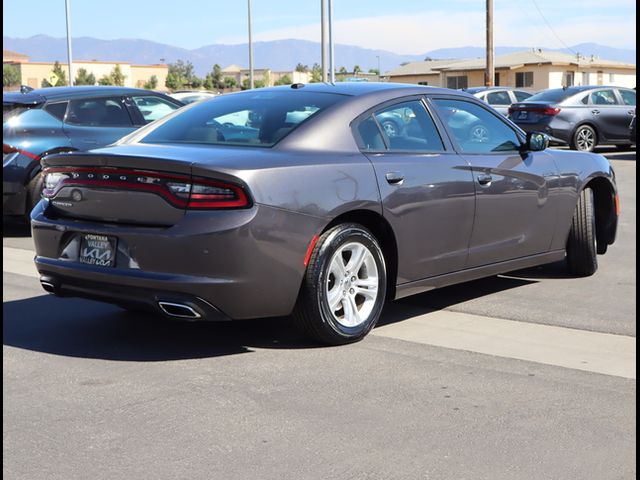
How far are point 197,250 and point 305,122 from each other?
119 cm

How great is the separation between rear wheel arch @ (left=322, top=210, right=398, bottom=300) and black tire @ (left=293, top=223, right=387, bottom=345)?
0.09 metres

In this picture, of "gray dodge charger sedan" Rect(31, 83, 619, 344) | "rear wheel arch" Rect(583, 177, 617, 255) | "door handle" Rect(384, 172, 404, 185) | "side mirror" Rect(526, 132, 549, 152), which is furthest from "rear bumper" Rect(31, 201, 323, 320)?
"rear wheel arch" Rect(583, 177, 617, 255)

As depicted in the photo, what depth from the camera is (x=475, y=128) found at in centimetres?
718

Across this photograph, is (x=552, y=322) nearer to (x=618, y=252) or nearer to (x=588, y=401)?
(x=588, y=401)

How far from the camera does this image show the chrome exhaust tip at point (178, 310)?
546cm

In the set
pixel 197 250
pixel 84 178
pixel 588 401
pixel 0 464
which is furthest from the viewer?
pixel 84 178

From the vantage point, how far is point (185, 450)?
13.7 ft

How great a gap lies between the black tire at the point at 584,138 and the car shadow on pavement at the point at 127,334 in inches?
656

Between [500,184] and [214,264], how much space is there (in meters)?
2.48

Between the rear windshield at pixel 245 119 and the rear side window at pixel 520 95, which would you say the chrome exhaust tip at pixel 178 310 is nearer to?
the rear windshield at pixel 245 119

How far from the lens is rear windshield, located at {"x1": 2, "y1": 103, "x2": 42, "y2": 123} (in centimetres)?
1093

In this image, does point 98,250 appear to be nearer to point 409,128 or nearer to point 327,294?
point 327,294

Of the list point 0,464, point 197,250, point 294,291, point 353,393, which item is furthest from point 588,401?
point 0,464

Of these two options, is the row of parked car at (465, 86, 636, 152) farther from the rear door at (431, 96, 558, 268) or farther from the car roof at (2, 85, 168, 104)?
the rear door at (431, 96, 558, 268)
